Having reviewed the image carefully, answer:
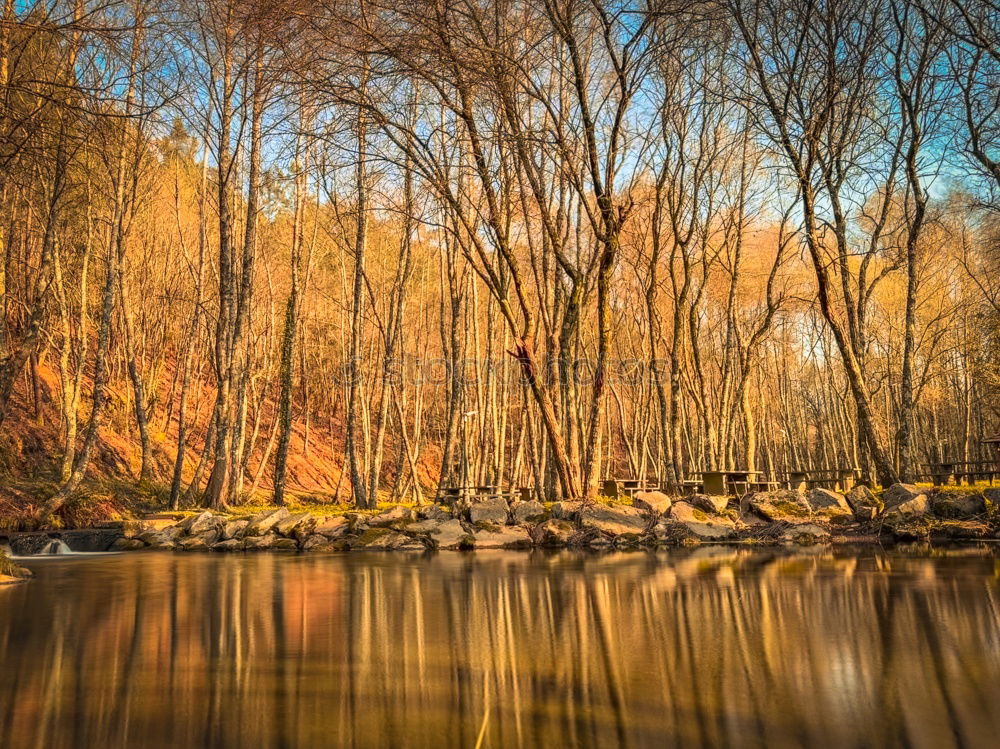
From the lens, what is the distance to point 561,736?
249cm

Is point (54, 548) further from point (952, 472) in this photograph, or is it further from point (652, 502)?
point (952, 472)

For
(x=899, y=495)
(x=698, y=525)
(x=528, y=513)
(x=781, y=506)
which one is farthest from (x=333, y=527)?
(x=899, y=495)

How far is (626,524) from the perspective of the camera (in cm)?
1185

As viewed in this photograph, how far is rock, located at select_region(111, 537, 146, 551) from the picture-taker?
1359 centimetres

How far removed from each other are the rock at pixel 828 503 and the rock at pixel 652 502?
7.39ft

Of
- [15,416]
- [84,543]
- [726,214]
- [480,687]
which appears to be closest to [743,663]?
[480,687]

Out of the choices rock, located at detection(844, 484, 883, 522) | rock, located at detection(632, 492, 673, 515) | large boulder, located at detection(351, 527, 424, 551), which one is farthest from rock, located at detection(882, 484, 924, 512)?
large boulder, located at detection(351, 527, 424, 551)

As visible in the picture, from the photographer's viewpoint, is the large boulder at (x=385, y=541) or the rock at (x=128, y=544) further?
the rock at (x=128, y=544)

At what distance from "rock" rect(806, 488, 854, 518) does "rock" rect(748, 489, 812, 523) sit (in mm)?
167

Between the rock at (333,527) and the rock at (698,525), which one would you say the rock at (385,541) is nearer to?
the rock at (333,527)

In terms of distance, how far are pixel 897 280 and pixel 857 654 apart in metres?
30.1

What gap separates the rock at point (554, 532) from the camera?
468 inches

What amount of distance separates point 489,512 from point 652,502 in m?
2.74

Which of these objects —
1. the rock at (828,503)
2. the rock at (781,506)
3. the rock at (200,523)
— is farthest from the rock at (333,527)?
the rock at (828,503)
